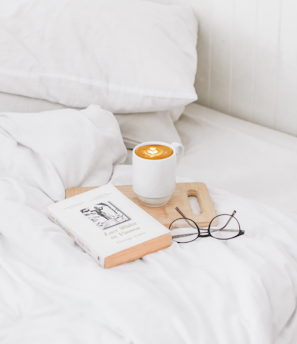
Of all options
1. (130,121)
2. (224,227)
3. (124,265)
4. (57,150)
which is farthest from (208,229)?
(130,121)

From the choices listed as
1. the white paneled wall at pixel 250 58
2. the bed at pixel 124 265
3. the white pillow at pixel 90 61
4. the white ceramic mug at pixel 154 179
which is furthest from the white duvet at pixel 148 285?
the white paneled wall at pixel 250 58

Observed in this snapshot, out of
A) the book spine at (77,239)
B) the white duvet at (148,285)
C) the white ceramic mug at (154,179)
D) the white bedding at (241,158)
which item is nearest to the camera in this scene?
the white duvet at (148,285)

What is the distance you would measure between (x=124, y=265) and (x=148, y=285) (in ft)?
0.23

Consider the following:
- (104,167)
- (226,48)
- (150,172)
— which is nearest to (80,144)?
(104,167)

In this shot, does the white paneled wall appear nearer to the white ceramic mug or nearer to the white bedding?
the white bedding

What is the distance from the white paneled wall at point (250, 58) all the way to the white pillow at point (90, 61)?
253 millimetres

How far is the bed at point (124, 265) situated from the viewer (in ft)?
1.77

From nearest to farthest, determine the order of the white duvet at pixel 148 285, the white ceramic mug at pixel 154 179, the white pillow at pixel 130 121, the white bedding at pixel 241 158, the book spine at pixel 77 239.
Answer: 1. the white duvet at pixel 148 285
2. the book spine at pixel 77 239
3. the white ceramic mug at pixel 154 179
4. the white bedding at pixel 241 158
5. the white pillow at pixel 130 121

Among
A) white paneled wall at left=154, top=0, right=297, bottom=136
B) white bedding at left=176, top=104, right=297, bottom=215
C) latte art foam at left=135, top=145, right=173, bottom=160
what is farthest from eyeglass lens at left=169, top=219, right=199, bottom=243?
white paneled wall at left=154, top=0, right=297, bottom=136

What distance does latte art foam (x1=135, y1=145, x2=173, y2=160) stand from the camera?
30.3 inches

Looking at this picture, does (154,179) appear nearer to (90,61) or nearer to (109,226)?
(109,226)

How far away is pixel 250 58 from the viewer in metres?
1.22

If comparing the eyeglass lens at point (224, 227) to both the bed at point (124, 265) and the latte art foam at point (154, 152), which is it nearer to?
the bed at point (124, 265)

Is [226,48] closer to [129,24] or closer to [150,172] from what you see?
[129,24]
